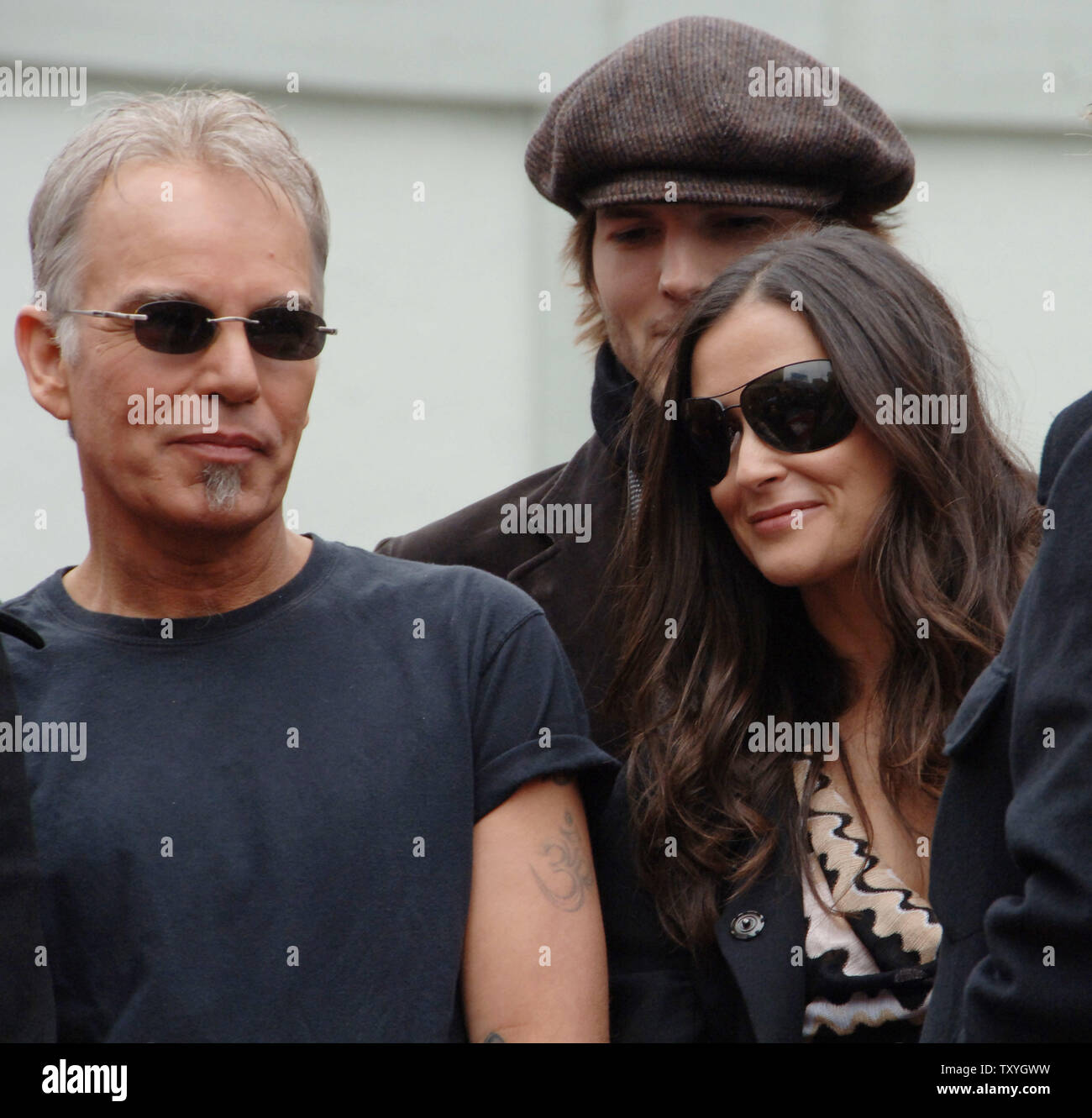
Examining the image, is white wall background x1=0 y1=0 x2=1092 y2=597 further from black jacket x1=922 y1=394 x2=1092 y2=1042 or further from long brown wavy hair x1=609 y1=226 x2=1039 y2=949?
black jacket x1=922 y1=394 x2=1092 y2=1042

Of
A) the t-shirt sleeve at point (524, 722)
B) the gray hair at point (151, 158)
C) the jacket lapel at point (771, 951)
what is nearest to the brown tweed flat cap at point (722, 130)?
the gray hair at point (151, 158)

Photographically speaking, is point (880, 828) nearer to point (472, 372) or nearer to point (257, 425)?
point (257, 425)

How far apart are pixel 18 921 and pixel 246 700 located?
1.63ft

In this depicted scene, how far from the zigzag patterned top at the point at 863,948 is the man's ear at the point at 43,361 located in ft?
4.28

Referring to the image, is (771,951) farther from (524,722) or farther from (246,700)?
(246,700)

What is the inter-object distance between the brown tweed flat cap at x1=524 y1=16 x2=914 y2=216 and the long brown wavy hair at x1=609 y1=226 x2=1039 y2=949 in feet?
1.25

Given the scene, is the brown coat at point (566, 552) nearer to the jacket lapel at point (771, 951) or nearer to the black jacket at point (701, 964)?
the black jacket at point (701, 964)

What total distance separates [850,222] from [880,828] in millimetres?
1401

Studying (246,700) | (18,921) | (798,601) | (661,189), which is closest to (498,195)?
(661,189)

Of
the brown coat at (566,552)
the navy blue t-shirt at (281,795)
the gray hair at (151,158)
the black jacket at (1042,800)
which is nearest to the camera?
the black jacket at (1042,800)

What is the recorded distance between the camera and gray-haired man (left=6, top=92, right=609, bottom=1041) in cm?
216

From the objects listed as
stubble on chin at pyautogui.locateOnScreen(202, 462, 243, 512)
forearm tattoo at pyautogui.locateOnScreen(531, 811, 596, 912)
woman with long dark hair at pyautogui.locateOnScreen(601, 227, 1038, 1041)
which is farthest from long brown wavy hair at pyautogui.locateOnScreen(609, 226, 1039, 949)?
stubble on chin at pyautogui.locateOnScreen(202, 462, 243, 512)

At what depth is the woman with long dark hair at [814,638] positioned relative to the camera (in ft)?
7.68
